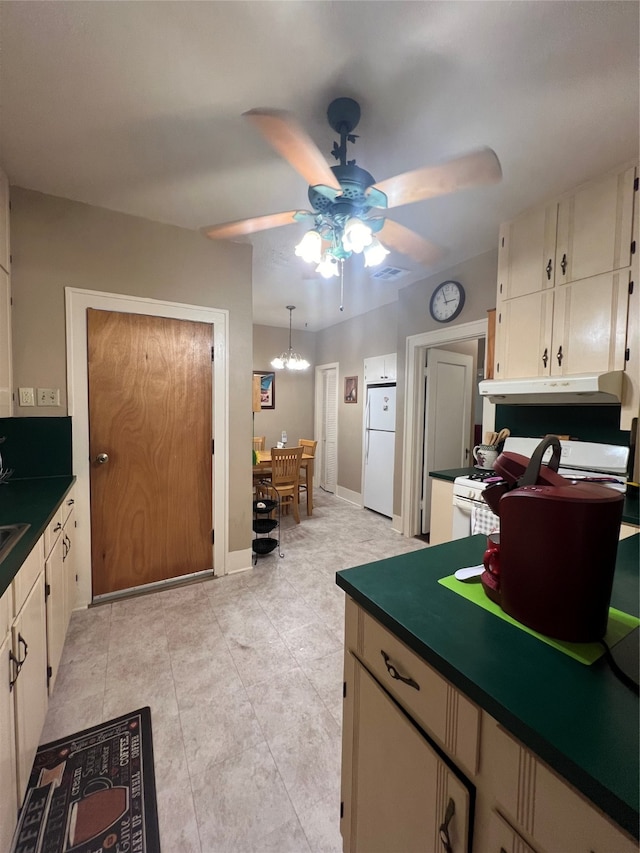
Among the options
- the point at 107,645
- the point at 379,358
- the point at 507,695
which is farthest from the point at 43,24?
the point at 379,358

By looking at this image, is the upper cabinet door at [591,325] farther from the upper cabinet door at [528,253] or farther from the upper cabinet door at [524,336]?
the upper cabinet door at [528,253]

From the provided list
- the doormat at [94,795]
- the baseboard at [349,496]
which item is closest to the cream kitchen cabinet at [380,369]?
→ the baseboard at [349,496]

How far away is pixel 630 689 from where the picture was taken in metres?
0.58

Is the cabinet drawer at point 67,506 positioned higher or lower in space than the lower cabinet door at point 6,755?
higher

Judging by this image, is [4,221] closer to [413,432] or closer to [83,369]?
[83,369]

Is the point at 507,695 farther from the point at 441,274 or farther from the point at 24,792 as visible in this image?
the point at 441,274

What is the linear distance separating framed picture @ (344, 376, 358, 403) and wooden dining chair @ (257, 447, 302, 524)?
4.56 ft

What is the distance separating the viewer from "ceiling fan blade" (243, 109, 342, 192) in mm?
1125

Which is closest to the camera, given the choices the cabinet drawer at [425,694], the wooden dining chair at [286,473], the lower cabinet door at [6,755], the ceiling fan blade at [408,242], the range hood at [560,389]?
the cabinet drawer at [425,694]

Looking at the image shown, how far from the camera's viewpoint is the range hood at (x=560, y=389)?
1853mm

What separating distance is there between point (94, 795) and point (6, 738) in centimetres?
48

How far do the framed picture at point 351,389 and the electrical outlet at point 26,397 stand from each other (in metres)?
3.59

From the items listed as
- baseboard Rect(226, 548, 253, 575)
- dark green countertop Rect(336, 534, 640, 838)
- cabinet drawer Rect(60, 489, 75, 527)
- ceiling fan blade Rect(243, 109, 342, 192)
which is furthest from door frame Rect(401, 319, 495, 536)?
cabinet drawer Rect(60, 489, 75, 527)

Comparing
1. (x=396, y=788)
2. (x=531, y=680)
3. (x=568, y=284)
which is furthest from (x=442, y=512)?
(x=531, y=680)
